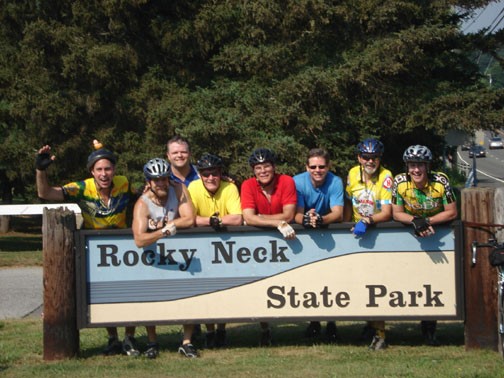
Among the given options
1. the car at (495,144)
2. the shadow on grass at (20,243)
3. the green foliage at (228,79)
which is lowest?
the shadow on grass at (20,243)

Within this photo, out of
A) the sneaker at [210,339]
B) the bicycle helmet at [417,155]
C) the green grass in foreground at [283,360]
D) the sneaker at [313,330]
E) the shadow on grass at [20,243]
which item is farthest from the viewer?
the shadow on grass at [20,243]

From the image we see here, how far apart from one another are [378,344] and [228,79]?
17.6 m

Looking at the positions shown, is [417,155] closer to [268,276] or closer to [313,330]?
[268,276]

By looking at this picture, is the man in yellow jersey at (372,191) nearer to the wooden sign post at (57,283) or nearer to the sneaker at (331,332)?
the sneaker at (331,332)

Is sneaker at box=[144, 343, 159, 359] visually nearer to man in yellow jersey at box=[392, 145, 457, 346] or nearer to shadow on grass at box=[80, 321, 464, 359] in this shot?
shadow on grass at box=[80, 321, 464, 359]

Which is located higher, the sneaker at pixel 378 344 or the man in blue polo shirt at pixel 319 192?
the man in blue polo shirt at pixel 319 192

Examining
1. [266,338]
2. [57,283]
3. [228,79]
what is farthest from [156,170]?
[228,79]

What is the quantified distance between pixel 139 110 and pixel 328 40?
5.59 meters

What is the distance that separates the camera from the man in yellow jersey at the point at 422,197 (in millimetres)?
8328

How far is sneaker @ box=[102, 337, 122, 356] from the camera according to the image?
28.8 feet

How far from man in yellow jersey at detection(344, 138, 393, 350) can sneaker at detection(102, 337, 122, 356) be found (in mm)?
2375

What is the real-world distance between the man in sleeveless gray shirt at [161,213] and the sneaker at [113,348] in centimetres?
42

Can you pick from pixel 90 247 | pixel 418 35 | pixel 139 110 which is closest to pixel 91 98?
pixel 139 110

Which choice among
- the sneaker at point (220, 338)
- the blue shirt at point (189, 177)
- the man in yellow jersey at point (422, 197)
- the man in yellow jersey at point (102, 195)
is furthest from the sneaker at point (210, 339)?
the man in yellow jersey at point (422, 197)
